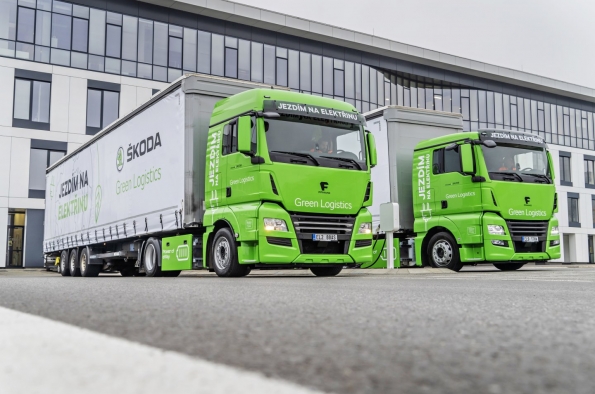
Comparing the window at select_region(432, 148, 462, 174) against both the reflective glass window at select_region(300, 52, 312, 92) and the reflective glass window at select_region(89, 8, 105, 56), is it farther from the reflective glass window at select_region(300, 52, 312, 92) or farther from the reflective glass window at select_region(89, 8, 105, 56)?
the reflective glass window at select_region(300, 52, 312, 92)

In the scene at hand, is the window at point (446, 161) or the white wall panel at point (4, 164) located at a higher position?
the white wall panel at point (4, 164)

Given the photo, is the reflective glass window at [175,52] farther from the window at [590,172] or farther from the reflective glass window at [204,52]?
the window at [590,172]

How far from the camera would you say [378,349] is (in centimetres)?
241

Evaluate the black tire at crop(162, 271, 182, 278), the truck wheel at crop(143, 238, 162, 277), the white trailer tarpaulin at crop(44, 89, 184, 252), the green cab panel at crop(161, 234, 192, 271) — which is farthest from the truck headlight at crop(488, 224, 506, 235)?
the truck wheel at crop(143, 238, 162, 277)

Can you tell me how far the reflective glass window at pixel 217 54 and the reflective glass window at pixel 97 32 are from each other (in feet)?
19.0

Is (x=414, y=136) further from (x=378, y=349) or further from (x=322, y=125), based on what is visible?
(x=378, y=349)

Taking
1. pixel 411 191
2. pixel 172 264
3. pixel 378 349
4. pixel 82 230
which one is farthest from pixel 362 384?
pixel 82 230

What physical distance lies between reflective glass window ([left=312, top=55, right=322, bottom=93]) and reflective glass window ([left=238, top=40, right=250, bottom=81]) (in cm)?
427

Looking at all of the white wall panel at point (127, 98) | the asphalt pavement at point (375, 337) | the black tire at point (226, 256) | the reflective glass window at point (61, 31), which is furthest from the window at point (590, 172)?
the asphalt pavement at point (375, 337)

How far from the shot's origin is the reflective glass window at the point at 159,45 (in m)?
33.9

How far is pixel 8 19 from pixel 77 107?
4.85 meters

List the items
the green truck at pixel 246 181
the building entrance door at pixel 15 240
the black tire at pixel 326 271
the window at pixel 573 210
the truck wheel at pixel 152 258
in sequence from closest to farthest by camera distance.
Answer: the green truck at pixel 246 181, the black tire at pixel 326 271, the truck wheel at pixel 152 258, the building entrance door at pixel 15 240, the window at pixel 573 210

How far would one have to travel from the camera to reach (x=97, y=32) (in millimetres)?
32312

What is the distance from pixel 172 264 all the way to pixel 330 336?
1041 cm
